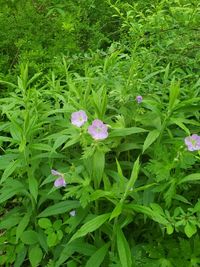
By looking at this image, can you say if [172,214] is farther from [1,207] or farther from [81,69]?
[81,69]

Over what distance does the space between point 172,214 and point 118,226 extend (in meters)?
0.28

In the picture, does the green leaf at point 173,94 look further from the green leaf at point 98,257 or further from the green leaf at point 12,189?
the green leaf at point 12,189

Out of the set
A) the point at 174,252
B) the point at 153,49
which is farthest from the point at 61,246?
the point at 153,49

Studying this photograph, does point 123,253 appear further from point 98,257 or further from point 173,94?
point 173,94

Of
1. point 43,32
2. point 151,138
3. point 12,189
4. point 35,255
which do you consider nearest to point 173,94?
point 151,138

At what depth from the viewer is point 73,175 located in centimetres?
196

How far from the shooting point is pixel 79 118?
6.57ft

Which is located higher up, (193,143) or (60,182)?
(193,143)

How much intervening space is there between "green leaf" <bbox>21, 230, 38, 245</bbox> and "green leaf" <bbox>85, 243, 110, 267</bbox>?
1.24 ft

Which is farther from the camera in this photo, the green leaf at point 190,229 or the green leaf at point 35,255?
the green leaf at point 35,255

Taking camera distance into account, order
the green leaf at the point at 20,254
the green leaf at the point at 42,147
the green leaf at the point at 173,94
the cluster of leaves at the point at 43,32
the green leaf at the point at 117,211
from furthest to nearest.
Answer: the cluster of leaves at the point at 43,32 < the green leaf at the point at 20,254 < the green leaf at the point at 42,147 < the green leaf at the point at 173,94 < the green leaf at the point at 117,211

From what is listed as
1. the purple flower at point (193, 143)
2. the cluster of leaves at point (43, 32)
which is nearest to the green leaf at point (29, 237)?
the purple flower at point (193, 143)

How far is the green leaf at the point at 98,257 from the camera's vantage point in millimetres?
1983

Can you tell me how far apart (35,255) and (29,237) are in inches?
3.8
